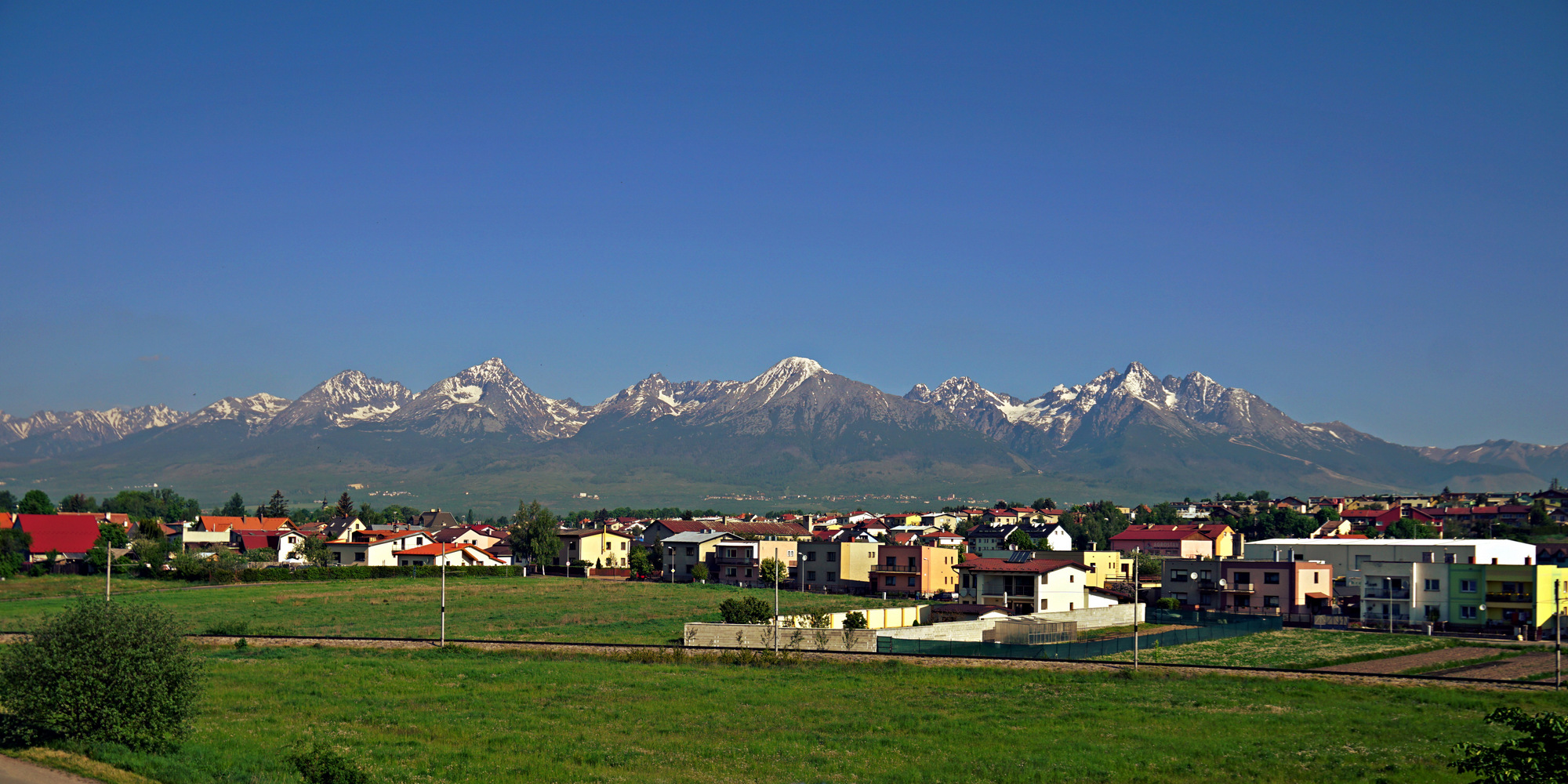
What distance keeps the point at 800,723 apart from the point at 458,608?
49.0 m

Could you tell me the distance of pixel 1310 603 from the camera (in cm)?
8944

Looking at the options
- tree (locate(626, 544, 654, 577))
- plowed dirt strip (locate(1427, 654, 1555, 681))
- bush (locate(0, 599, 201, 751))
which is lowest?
tree (locate(626, 544, 654, 577))

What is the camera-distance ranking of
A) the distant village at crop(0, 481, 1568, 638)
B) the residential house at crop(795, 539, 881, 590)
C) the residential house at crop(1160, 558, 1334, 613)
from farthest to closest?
the residential house at crop(795, 539, 881, 590) < the residential house at crop(1160, 558, 1334, 613) < the distant village at crop(0, 481, 1568, 638)

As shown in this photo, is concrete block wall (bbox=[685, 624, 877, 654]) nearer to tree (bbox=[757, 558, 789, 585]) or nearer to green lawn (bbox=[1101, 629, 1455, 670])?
green lawn (bbox=[1101, 629, 1455, 670])

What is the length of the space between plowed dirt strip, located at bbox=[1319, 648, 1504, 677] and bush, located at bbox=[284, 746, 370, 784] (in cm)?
3919

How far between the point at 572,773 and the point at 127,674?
11.0 m

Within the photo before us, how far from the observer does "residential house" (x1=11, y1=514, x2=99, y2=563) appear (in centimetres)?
11388

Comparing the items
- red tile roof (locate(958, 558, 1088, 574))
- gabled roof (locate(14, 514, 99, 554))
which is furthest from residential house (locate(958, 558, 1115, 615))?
gabled roof (locate(14, 514, 99, 554))

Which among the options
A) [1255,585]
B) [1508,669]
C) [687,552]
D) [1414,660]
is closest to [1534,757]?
[1508,669]

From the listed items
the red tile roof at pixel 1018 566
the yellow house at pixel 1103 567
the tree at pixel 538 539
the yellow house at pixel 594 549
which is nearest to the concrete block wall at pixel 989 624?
the red tile roof at pixel 1018 566

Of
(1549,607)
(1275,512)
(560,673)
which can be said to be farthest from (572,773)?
(1275,512)

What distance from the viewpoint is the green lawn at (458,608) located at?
61.2m

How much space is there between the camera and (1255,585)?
89875 mm

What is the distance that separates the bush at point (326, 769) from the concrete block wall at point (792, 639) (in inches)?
1163
